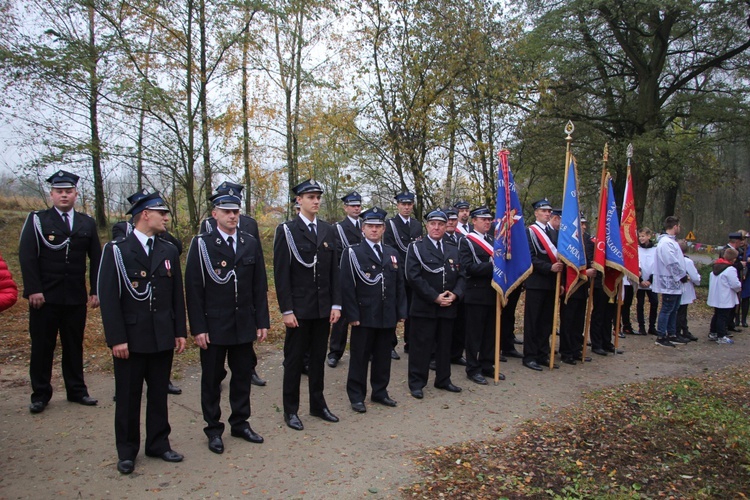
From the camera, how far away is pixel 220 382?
4.61 metres

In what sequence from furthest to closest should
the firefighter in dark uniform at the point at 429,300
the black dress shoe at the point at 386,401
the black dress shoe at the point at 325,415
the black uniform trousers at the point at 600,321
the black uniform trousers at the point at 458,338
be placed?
the black uniform trousers at the point at 600,321 < the black uniform trousers at the point at 458,338 < the firefighter in dark uniform at the point at 429,300 < the black dress shoe at the point at 386,401 < the black dress shoe at the point at 325,415

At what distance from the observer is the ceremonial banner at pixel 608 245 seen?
796 cm

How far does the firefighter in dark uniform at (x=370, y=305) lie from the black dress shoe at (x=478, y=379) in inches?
56.4

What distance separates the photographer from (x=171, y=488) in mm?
3840

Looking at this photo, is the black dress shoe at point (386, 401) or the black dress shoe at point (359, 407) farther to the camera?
the black dress shoe at point (386, 401)

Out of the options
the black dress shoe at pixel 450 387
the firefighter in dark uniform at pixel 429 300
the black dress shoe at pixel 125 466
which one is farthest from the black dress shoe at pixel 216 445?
the black dress shoe at pixel 450 387

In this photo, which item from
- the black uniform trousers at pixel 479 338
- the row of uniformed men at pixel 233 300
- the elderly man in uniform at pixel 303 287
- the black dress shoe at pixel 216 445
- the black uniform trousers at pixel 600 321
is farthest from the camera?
the black uniform trousers at pixel 600 321

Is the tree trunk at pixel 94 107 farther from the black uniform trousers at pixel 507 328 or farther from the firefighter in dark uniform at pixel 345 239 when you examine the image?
the black uniform trousers at pixel 507 328

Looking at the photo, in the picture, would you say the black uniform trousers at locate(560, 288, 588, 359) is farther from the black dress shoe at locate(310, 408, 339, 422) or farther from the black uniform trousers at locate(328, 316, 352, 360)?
the black dress shoe at locate(310, 408, 339, 422)

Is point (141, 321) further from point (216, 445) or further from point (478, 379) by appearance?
point (478, 379)

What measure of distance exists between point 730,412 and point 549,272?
2.70 meters

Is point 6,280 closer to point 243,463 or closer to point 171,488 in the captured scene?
point 171,488

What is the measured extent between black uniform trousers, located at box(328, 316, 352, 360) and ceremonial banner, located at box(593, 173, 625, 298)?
3.78 m

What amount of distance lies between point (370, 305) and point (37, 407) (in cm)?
343
